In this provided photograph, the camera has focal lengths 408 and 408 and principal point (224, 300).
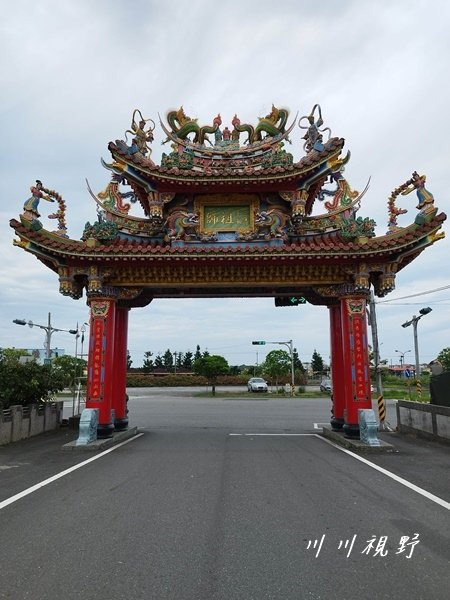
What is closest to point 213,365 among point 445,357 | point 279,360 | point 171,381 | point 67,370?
point 279,360

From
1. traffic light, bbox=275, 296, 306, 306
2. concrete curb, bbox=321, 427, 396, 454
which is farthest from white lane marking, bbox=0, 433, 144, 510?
traffic light, bbox=275, 296, 306, 306

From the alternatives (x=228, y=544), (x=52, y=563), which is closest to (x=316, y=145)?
(x=228, y=544)

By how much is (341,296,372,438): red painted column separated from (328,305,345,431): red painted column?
170 centimetres

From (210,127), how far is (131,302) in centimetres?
647

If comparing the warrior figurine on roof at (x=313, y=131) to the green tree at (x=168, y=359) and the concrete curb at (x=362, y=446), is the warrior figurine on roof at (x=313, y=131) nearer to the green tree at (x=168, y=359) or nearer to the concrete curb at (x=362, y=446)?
the concrete curb at (x=362, y=446)

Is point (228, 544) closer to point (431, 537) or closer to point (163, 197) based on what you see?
point (431, 537)

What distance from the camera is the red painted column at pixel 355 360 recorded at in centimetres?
1128

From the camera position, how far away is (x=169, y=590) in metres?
3.45

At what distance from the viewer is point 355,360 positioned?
37.2 feet

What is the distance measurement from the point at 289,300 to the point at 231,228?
10.9ft

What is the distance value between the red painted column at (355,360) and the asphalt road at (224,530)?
6.52 ft

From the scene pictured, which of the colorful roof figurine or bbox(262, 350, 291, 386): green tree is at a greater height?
the colorful roof figurine

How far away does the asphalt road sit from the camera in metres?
3.56

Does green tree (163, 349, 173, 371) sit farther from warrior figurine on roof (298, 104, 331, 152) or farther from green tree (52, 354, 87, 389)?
warrior figurine on roof (298, 104, 331, 152)
